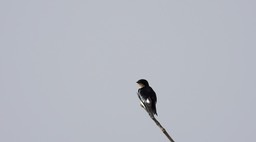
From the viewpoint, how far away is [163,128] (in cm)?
337

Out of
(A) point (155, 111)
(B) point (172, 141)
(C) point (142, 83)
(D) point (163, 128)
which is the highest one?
(C) point (142, 83)

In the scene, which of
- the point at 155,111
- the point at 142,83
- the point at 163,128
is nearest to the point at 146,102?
the point at 155,111

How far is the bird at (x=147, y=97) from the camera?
8656mm

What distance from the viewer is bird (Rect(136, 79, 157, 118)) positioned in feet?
28.4

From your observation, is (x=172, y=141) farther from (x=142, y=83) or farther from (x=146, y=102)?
(x=142, y=83)

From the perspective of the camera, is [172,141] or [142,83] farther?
[142,83]

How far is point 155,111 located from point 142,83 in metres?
1.81

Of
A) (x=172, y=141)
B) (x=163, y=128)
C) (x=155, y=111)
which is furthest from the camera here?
(x=155, y=111)

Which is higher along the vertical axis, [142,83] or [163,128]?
[142,83]

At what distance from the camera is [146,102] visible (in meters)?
8.96

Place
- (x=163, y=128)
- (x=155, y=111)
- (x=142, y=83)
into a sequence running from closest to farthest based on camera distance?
(x=163, y=128), (x=155, y=111), (x=142, y=83)

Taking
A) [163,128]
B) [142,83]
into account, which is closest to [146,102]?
[142,83]

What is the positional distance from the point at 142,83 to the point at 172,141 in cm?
743

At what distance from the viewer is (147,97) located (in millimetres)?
9203
